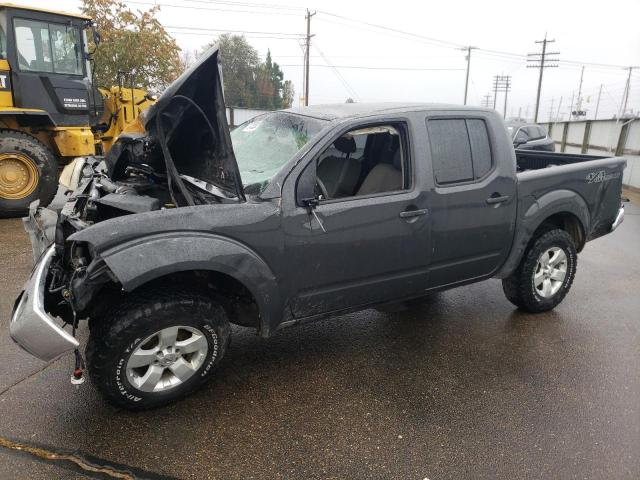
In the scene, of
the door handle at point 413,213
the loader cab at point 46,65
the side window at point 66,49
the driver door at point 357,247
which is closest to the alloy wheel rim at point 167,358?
the driver door at point 357,247

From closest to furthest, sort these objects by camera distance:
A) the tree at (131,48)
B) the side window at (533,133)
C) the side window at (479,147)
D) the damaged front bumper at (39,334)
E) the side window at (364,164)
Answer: the damaged front bumper at (39,334) < the side window at (364,164) < the side window at (479,147) < the side window at (533,133) < the tree at (131,48)

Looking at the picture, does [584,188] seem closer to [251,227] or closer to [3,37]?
[251,227]

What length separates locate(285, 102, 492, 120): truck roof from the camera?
335cm

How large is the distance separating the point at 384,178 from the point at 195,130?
137cm

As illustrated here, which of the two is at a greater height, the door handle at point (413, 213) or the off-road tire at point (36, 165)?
the door handle at point (413, 213)

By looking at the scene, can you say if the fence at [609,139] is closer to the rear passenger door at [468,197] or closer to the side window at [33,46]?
the rear passenger door at [468,197]

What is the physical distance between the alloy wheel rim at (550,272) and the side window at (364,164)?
5.59 ft

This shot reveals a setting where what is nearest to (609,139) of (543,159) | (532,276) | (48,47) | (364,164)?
(543,159)

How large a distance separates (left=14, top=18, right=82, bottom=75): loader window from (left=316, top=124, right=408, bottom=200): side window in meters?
6.62

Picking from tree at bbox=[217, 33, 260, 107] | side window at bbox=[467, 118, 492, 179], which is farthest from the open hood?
tree at bbox=[217, 33, 260, 107]

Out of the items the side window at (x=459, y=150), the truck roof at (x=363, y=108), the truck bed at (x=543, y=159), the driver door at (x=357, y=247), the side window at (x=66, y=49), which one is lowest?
the driver door at (x=357, y=247)

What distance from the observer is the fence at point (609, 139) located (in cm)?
1305

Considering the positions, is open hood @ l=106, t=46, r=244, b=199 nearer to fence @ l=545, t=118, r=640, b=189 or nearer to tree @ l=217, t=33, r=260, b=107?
fence @ l=545, t=118, r=640, b=189

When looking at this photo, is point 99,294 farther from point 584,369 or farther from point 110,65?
point 110,65
